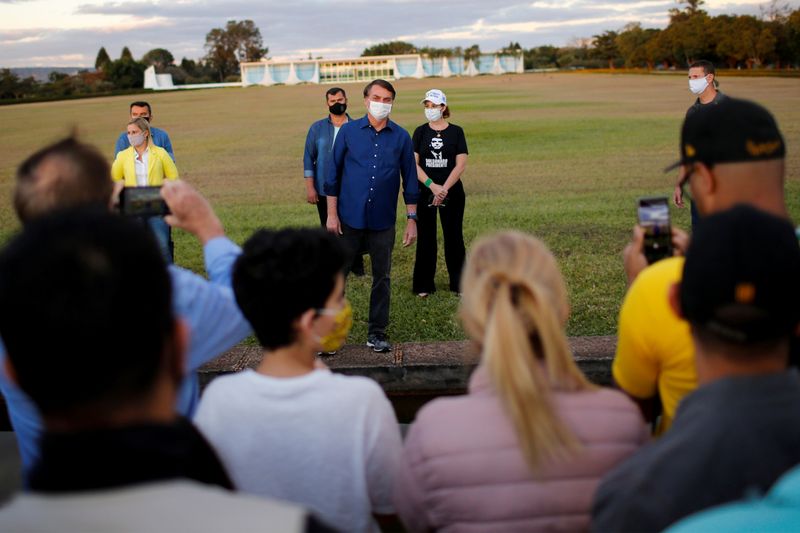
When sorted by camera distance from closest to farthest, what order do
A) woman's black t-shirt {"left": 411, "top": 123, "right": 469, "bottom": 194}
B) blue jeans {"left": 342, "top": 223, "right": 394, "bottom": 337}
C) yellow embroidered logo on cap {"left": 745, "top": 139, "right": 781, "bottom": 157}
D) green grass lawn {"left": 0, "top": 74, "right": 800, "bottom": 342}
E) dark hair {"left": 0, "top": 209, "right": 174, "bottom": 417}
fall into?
1. dark hair {"left": 0, "top": 209, "right": 174, "bottom": 417}
2. yellow embroidered logo on cap {"left": 745, "top": 139, "right": 781, "bottom": 157}
3. blue jeans {"left": 342, "top": 223, "right": 394, "bottom": 337}
4. green grass lawn {"left": 0, "top": 74, "right": 800, "bottom": 342}
5. woman's black t-shirt {"left": 411, "top": 123, "right": 469, "bottom": 194}

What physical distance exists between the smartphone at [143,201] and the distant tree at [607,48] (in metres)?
152

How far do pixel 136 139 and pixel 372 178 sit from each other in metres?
2.76

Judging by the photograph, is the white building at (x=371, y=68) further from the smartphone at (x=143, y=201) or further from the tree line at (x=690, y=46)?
the smartphone at (x=143, y=201)

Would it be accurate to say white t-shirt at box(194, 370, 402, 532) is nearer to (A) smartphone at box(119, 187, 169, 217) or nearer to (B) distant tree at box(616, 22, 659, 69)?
(A) smartphone at box(119, 187, 169, 217)

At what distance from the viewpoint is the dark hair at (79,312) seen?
48.1 inches

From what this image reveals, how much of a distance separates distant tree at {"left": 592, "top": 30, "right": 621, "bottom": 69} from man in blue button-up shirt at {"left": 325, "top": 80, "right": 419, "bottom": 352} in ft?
486

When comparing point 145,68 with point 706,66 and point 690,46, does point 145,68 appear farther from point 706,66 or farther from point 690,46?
point 706,66

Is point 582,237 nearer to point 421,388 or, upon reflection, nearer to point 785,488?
point 421,388

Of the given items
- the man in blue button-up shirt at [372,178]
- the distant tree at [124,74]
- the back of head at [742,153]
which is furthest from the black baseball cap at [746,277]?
the distant tree at [124,74]

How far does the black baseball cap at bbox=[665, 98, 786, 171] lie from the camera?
2.53 meters

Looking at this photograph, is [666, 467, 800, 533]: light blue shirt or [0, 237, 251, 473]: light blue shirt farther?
[0, 237, 251, 473]: light blue shirt

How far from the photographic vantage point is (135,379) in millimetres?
1297

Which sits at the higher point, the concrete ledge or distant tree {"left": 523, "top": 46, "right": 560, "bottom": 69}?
distant tree {"left": 523, "top": 46, "right": 560, "bottom": 69}

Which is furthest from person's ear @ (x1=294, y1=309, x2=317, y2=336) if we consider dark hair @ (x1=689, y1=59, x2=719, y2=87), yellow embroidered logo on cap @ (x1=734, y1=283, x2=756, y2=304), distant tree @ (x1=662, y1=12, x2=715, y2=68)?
distant tree @ (x1=662, y1=12, x2=715, y2=68)
